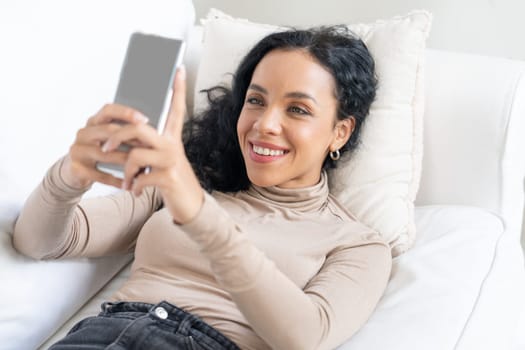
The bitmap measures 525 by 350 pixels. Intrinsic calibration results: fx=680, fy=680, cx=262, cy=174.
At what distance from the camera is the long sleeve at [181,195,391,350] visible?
2.64 feet

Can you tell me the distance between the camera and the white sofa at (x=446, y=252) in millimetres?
1073

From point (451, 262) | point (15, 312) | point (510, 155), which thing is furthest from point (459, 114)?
point (15, 312)

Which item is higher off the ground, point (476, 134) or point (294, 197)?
point (476, 134)

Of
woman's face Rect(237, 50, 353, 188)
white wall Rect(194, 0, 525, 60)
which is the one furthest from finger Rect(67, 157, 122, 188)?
white wall Rect(194, 0, 525, 60)

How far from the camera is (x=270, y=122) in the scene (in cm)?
114

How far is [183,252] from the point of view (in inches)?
43.7

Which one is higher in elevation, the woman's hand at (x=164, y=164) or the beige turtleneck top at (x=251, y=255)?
the woman's hand at (x=164, y=164)

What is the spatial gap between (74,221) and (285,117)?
0.39m

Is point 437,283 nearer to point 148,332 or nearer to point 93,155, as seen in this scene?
point 148,332

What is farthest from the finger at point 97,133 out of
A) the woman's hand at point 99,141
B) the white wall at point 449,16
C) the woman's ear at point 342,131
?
the white wall at point 449,16

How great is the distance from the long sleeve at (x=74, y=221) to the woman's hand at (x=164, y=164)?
0.24 m

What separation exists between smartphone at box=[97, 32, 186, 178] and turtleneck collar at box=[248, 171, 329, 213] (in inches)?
18.1

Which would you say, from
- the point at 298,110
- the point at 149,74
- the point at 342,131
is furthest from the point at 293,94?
the point at 149,74

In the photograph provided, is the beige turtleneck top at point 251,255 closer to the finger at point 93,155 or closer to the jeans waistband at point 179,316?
the jeans waistband at point 179,316
